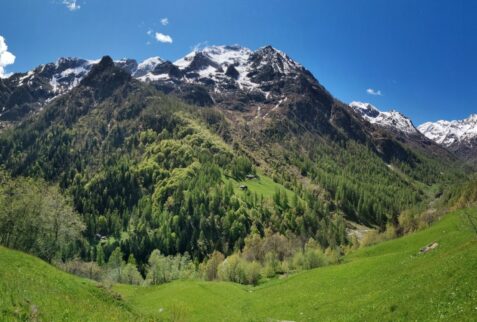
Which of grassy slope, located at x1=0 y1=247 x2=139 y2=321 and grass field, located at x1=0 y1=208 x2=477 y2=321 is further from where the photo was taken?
grass field, located at x1=0 y1=208 x2=477 y2=321

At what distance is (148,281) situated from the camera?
112 metres

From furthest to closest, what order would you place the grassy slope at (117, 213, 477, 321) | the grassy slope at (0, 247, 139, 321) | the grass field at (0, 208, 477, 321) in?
the grassy slope at (117, 213, 477, 321) < the grass field at (0, 208, 477, 321) < the grassy slope at (0, 247, 139, 321)

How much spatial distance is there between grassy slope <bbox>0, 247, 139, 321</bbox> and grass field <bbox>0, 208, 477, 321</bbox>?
69mm

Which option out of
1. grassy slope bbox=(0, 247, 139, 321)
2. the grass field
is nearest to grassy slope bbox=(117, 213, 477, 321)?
the grass field

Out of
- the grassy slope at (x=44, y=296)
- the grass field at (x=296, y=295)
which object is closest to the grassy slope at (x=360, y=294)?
the grass field at (x=296, y=295)

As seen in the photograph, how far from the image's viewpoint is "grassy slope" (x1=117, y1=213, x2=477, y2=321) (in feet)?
93.7

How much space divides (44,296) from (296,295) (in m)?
37.0

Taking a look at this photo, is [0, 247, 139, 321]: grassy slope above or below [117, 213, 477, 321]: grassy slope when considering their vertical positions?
above

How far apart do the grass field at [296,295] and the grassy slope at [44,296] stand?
0.07 m

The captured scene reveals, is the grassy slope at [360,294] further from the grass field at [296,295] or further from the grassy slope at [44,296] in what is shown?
the grassy slope at [44,296]

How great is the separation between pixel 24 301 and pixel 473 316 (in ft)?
91.3

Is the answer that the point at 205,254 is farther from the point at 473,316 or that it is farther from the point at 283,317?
the point at 473,316

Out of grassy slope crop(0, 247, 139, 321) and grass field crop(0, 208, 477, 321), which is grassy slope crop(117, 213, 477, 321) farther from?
grassy slope crop(0, 247, 139, 321)

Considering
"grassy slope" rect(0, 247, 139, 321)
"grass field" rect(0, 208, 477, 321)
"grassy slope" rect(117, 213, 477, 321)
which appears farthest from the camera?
"grassy slope" rect(117, 213, 477, 321)
